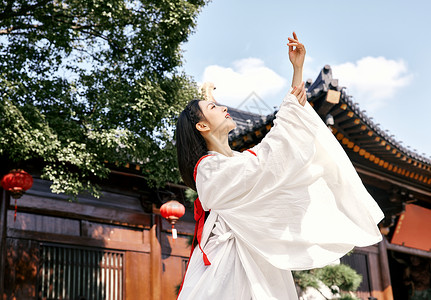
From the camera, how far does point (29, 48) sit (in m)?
7.20

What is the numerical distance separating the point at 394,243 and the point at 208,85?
628 cm

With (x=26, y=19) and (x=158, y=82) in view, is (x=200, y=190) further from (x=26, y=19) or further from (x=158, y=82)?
(x=26, y=19)

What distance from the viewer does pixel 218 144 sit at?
2857mm

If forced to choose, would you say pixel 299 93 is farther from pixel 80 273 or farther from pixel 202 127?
pixel 80 273

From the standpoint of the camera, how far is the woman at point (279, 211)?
246cm

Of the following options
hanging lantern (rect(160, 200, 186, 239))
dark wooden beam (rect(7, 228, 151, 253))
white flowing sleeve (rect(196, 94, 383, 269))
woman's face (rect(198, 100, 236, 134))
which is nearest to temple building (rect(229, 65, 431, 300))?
hanging lantern (rect(160, 200, 186, 239))

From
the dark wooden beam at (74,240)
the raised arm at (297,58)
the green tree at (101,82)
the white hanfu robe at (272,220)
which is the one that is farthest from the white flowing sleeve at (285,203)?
the dark wooden beam at (74,240)

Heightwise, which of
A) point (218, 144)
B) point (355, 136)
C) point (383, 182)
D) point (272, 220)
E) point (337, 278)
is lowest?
point (272, 220)

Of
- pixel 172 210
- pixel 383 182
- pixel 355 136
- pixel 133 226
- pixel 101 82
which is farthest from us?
pixel 383 182

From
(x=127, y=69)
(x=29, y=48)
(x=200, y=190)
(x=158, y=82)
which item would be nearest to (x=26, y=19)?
(x=29, y=48)

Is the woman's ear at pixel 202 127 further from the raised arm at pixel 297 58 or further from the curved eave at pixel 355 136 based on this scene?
the curved eave at pixel 355 136

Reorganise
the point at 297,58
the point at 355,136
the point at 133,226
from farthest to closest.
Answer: the point at 133,226 → the point at 355,136 → the point at 297,58

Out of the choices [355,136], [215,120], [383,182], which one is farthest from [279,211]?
[383,182]

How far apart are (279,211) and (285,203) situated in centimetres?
5
